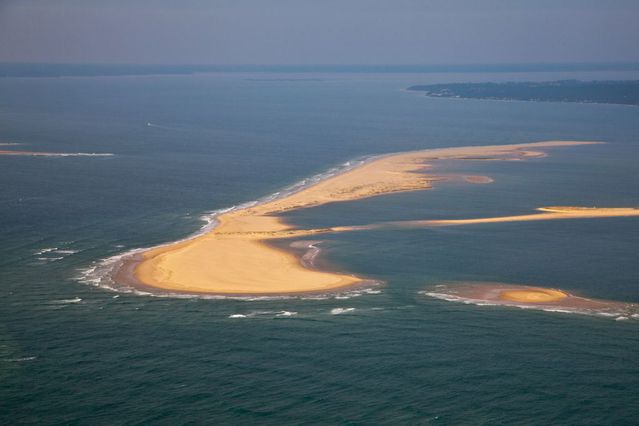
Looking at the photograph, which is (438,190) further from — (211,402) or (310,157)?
(211,402)

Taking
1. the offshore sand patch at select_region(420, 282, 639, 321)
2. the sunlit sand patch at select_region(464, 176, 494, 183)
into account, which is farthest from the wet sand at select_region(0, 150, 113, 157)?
the offshore sand patch at select_region(420, 282, 639, 321)

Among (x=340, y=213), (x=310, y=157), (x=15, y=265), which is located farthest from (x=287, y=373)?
(x=310, y=157)

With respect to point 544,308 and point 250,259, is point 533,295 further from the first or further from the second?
point 250,259

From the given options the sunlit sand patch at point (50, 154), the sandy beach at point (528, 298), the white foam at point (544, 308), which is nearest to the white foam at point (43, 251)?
the white foam at point (544, 308)

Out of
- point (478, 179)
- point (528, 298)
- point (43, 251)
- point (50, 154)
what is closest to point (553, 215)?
point (478, 179)

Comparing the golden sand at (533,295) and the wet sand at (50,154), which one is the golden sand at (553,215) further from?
the wet sand at (50,154)

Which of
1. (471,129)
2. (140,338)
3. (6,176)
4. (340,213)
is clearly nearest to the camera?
(140,338)

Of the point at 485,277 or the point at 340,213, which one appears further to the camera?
the point at 340,213
